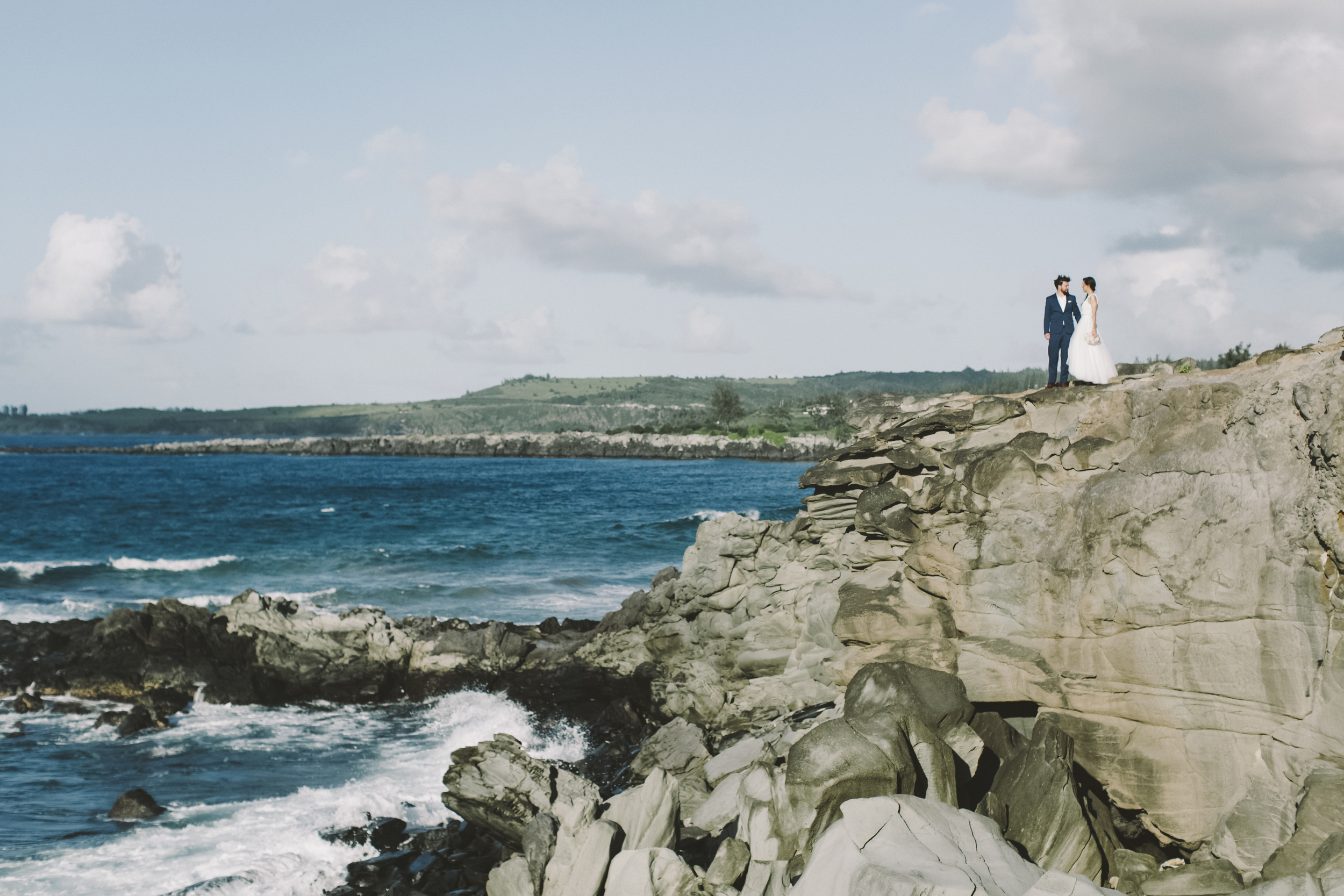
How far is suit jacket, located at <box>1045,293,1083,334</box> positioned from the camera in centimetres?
1391

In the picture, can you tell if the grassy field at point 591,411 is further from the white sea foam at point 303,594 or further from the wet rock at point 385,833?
the wet rock at point 385,833

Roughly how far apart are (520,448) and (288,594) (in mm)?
79208

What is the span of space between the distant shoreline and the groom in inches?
2765

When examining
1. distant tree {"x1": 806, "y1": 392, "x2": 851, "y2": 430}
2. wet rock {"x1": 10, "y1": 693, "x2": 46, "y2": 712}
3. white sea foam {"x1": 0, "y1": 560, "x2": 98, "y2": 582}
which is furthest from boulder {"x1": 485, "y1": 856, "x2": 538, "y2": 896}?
distant tree {"x1": 806, "y1": 392, "x2": 851, "y2": 430}

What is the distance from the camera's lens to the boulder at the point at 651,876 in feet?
32.6

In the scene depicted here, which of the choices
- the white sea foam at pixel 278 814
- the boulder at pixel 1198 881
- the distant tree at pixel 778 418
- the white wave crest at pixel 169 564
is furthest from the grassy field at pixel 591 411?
the boulder at pixel 1198 881

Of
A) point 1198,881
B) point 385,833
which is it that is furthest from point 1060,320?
point 385,833

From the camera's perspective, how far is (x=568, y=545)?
4006 cm

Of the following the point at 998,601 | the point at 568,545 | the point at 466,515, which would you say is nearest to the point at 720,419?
the point at 466,515

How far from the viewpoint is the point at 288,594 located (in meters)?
30.9

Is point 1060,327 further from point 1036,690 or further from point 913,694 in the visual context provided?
point 913,694

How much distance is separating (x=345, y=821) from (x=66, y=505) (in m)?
57.2

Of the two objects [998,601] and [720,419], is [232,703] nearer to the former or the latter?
[998,601]

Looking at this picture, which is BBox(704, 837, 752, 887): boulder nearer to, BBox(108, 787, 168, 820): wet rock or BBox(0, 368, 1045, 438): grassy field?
BBox(108, 787, 168, 820): wet rock
